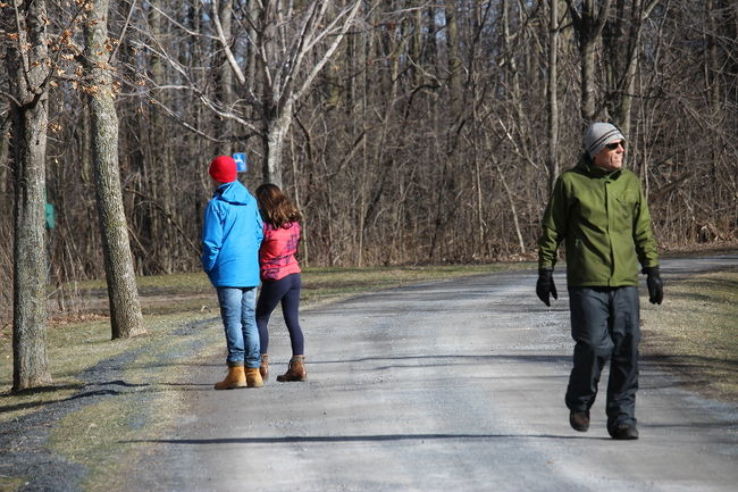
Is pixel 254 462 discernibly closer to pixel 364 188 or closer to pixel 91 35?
pixel 91 35

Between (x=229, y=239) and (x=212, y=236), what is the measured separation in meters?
0.14

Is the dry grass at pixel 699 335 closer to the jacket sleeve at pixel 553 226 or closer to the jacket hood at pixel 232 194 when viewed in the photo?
the jacket sleeve at pixel 553 226

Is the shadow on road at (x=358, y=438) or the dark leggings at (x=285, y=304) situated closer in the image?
the shadow on road at (x=358, y=438)

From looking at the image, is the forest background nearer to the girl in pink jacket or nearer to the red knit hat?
the girl in pink jacket

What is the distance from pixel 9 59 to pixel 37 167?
1.11m

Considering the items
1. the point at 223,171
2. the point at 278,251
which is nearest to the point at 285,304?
the point at 278,251

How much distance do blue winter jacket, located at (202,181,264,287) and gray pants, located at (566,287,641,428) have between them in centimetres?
331

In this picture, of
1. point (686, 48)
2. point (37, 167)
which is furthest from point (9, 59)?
point (686, 48)

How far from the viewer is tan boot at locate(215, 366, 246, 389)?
1070 cm

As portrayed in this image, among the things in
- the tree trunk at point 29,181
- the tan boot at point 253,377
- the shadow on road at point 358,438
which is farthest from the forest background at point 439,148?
the shadow on road at point 358,438

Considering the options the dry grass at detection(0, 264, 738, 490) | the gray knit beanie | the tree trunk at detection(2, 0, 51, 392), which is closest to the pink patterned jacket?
the dry grass at detection(0, 264, 738, 490)

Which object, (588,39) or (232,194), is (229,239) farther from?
(588,39)

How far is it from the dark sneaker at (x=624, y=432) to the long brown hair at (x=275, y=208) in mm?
3797

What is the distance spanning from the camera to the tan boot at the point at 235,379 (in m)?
10.7
